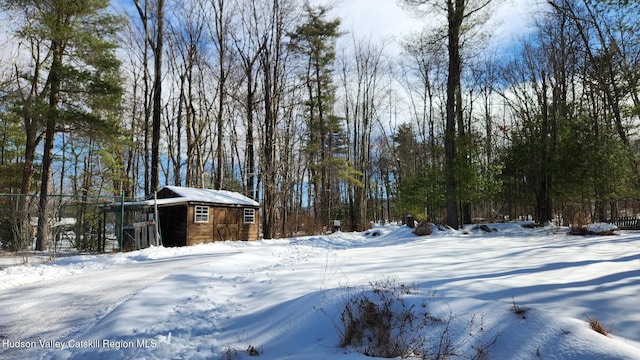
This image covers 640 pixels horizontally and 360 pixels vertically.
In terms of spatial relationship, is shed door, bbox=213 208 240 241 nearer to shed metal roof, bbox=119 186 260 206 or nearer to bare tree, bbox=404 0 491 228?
shed metal roof, bbox=119 186 260 206

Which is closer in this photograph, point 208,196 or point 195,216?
point 195,216

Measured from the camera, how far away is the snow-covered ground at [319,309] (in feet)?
9.12

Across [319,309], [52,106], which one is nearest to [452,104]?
[319,309]

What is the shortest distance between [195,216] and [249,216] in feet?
12.3

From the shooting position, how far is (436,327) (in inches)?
118

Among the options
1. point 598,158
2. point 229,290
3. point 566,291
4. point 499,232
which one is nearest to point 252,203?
point 499,232

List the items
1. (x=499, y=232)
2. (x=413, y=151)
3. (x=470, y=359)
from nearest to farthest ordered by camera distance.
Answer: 1. (x=470, y=359)
2. (x=499, y=232)
3. (x=413, y=151)

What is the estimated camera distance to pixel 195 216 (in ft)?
47.8

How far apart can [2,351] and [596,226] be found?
14344mm

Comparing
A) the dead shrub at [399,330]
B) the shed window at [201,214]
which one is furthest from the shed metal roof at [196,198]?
the dead shrub at [399,330]

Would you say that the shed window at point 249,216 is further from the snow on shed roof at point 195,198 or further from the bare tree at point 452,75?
the bare tree at point 452,75

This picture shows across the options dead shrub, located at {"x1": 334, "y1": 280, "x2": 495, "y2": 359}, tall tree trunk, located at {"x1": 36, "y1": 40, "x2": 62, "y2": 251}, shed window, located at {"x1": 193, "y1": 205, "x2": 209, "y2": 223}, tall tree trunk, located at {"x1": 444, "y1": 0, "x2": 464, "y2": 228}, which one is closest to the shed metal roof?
shed window, located at {"x1": 193, "y1": 205, "x2": 209, "y2": 223}

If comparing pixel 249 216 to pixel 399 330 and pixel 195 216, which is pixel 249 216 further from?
pixel 399 330

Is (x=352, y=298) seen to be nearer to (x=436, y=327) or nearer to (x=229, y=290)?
(x=436, y=327)
